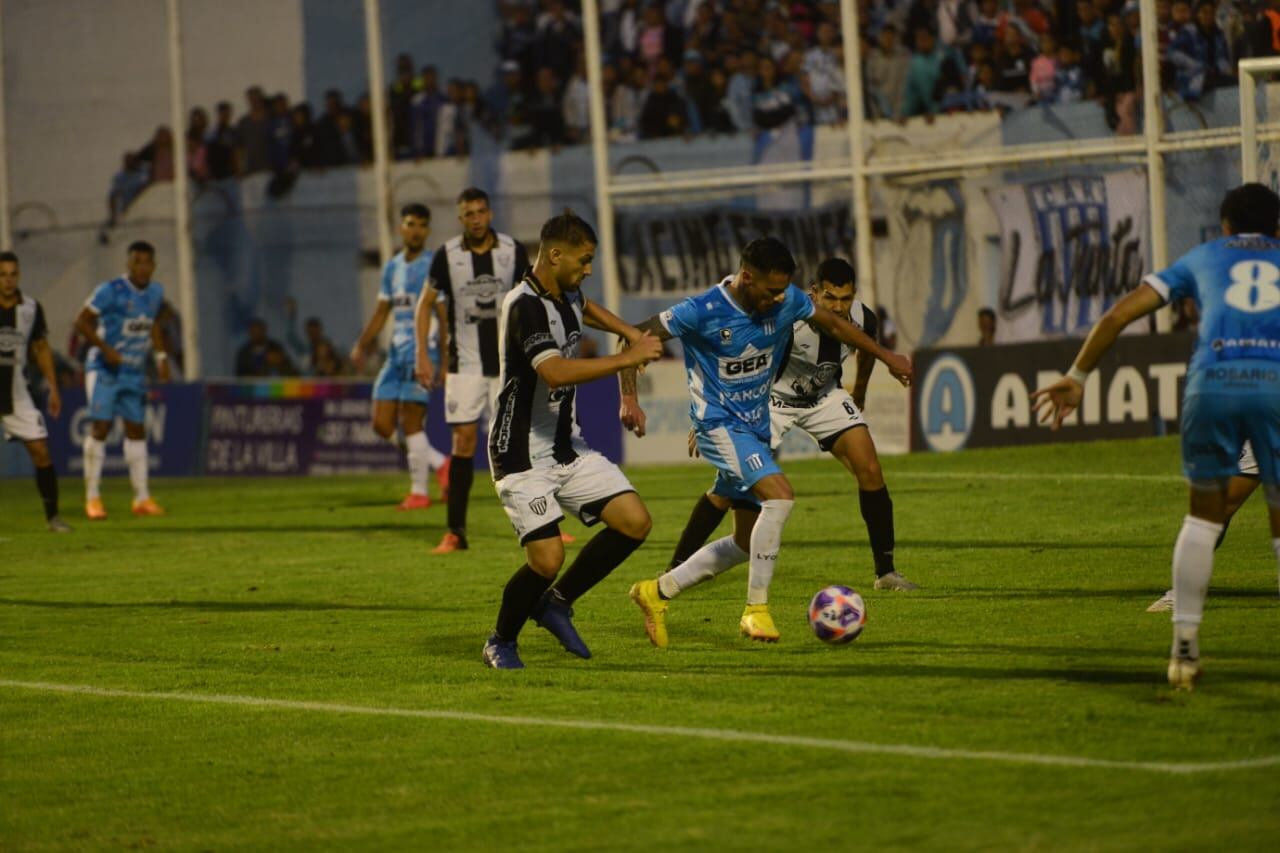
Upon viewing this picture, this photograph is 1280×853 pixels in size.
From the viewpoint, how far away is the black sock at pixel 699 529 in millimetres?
10477

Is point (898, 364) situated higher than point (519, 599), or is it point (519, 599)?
point (898, 364)

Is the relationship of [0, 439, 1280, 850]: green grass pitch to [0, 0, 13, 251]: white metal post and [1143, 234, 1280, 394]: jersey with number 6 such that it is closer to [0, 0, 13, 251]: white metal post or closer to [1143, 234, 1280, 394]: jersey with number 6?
[1143, 234, 1280, 394]: jersey with number 6

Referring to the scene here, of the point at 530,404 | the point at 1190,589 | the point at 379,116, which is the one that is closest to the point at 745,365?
the point at 530,404

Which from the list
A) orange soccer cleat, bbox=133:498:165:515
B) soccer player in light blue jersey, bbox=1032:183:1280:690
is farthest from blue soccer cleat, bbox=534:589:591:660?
orange soccer cleat, bbox=133:498:165:515

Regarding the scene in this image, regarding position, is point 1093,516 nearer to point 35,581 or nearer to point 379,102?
point 35,581

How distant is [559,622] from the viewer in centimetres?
863

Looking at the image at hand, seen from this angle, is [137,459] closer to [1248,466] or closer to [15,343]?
[15,343]

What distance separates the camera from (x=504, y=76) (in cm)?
2780

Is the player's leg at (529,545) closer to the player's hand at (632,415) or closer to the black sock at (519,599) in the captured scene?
the black sock at (519,599)

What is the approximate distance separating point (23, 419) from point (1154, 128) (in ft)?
37.1

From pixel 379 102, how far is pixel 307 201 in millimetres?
3309

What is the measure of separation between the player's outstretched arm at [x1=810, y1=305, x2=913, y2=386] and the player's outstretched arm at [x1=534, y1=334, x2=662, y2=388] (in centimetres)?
127

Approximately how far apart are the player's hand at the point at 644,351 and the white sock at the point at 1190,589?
2162 millimetres

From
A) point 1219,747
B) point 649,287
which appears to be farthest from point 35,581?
point 649,287
